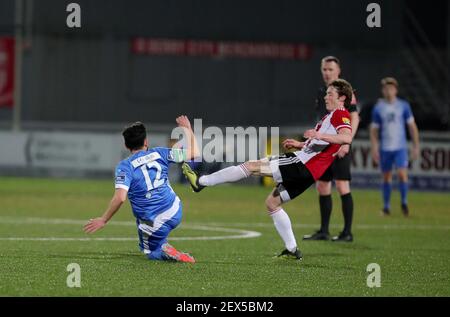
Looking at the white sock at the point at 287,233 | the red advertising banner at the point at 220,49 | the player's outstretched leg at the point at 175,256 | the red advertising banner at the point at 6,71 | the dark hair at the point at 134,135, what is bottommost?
the player's outstretched leg at the point at 175,256

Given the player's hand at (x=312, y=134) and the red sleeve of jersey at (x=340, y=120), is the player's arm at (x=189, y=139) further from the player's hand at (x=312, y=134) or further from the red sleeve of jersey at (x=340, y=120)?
the red sleeve of jersey at (x=340, y=120)

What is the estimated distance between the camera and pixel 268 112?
36.1 meters

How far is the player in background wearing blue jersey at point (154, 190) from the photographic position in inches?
384

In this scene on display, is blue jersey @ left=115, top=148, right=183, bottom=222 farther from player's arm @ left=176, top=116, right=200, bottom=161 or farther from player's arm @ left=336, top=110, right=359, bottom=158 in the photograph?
player's arm @ left=336, top=110, right=359, bottom=158

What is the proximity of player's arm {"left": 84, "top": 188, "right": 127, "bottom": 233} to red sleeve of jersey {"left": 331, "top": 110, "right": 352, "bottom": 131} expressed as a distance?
2472 millimetres

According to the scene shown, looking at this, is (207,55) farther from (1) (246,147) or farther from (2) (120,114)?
(1) (246,147)

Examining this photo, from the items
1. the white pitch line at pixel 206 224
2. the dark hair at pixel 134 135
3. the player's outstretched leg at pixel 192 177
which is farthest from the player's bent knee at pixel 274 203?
the white pitch line at pixel 206 224

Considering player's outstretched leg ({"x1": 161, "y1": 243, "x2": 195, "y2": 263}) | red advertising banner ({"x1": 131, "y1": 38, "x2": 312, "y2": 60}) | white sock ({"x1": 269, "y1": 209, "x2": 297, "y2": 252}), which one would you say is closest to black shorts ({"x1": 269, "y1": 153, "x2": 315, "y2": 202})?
white sock ({"x1": 269, "y1": 209, "x2": 297, "y2": 252})

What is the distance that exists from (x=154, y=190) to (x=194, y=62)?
2693 cm

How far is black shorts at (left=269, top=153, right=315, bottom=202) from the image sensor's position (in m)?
10.5

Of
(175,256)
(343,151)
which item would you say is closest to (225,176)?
(175,256)

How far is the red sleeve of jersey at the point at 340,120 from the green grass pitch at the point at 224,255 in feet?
4.48
